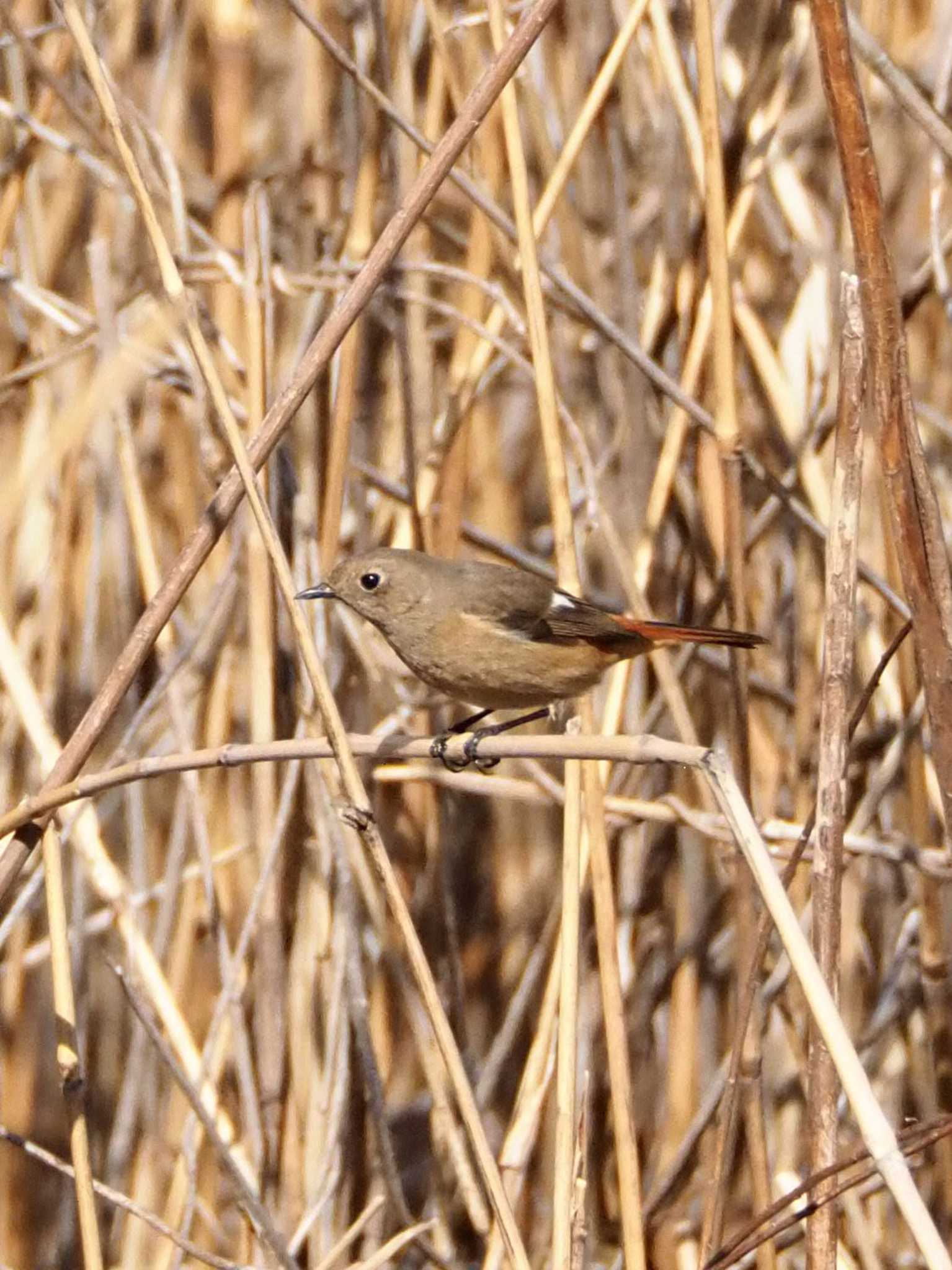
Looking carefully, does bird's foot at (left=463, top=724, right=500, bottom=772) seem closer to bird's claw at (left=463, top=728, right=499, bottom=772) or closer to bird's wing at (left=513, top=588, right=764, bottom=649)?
bird's claw at (left=463, top=728, right=499, bottom=772)

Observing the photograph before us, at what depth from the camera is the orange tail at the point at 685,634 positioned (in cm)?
157

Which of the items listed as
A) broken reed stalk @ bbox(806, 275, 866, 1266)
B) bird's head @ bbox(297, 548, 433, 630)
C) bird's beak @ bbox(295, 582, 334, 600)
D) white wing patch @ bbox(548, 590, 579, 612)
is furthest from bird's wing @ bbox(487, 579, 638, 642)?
broken reed stalk @ bbox(806, 275, 866, 1266)

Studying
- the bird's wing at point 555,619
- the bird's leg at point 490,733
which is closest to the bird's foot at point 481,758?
the bird's leg at point 490,733

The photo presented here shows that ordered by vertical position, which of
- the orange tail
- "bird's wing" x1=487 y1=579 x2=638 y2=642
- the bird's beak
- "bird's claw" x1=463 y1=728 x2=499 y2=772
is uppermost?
the bird's beak

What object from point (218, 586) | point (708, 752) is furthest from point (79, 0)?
point (708, 752)

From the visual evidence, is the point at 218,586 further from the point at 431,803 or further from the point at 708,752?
the point at 708,752

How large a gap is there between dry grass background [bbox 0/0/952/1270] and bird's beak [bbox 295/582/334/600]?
66mm

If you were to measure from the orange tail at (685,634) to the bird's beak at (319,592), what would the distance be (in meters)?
0.36

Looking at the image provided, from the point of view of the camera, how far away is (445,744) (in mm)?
1615

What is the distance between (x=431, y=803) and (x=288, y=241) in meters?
0.84

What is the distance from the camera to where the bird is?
1.74 m

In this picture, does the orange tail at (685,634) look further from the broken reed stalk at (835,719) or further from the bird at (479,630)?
the broken reed stalk at (835,719)

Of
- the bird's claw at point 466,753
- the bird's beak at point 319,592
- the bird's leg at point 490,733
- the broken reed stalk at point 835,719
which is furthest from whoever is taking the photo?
the bird's beak at point 319,592

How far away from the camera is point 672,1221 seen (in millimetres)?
1962
